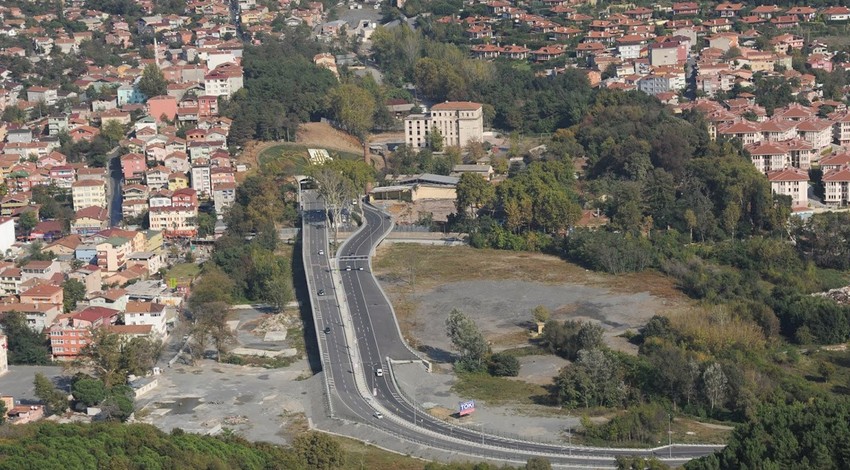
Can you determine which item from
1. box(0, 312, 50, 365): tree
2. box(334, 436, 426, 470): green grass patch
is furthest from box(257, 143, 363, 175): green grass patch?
box(334, 436, 426, 470): green grass patch

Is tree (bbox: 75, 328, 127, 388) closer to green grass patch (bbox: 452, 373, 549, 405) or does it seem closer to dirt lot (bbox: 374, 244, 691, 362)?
dirt lot (bbox: 374, 244, 691, 362)

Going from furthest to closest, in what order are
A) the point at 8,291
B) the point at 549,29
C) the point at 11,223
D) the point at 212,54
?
the point at 549,29 → the point at 212,54 → the point at 11,223 → the point at 8,291

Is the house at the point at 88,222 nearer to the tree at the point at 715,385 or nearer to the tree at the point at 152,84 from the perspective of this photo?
the tree at the point at 152,84

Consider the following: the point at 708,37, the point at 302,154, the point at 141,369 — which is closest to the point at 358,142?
the point at 302,154

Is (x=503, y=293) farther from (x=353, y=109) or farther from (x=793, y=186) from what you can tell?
(x=353, y=109)

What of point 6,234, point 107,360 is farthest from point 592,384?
point 6,234

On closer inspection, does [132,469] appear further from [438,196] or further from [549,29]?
[549,29]
